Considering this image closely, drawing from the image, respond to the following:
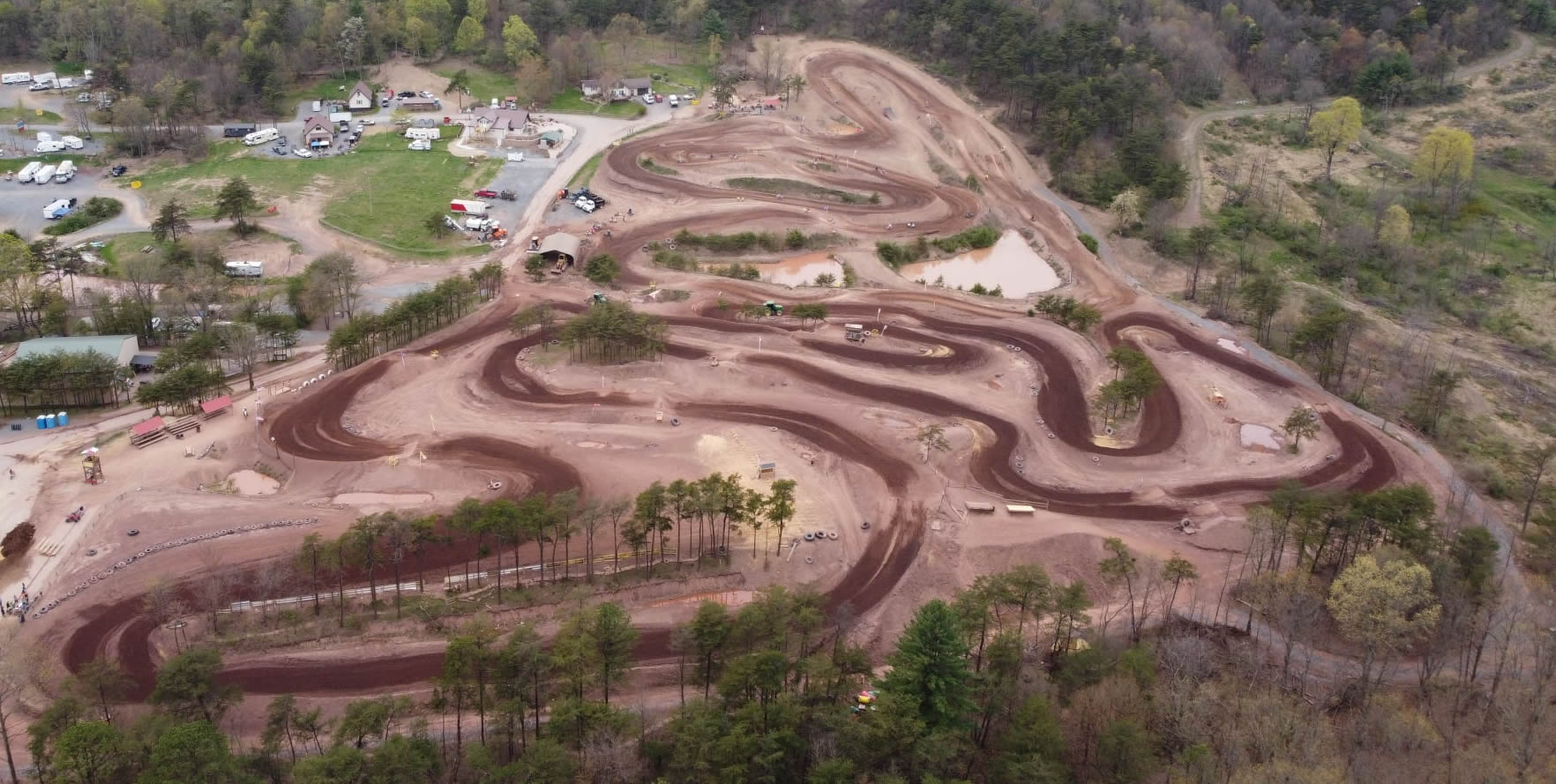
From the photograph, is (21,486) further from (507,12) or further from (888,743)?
(507,12)

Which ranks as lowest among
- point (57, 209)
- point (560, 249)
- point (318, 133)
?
point (57, 209)

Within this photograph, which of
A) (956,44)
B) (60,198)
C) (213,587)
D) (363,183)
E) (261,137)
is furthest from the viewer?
(956,44)

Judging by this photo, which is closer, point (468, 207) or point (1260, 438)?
point (1260, 438)

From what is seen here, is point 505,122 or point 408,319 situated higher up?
point 505,122

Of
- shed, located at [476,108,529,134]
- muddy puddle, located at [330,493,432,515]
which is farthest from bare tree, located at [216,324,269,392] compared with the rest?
shed, located at [476,108,529,134]

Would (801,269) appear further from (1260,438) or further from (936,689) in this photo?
(936,689)

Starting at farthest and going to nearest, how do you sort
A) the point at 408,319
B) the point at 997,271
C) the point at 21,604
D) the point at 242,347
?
the point at 997,271 → the point at 408,319 → the point at 242,347 → the point at 21,604

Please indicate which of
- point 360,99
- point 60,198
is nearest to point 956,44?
point 360,99

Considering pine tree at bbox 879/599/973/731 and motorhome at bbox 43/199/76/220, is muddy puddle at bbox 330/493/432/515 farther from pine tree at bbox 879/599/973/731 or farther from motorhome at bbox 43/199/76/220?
motorhome at bbox 43/199/76/220
